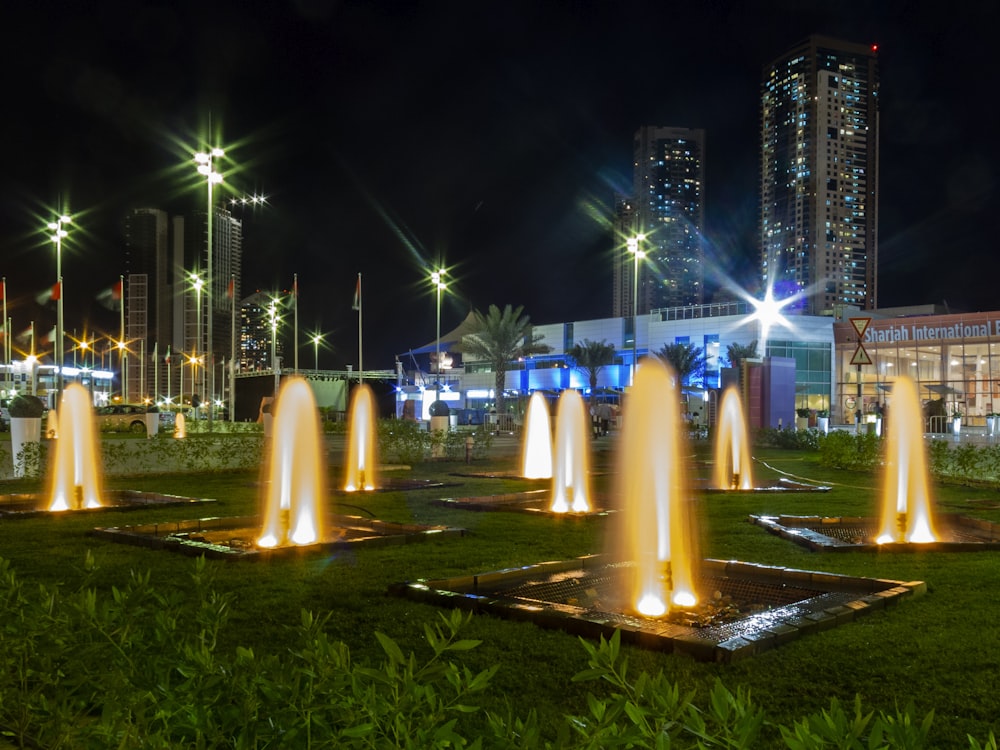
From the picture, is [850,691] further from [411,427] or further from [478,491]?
[411,427]

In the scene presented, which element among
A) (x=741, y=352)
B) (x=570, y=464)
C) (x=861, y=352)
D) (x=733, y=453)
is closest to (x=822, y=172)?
(x=741, y=352)

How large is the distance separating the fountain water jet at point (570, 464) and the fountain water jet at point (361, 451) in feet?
12.7

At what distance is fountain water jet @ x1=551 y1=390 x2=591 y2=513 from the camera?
14.8 m

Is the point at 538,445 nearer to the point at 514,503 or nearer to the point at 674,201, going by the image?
the point at 514,503

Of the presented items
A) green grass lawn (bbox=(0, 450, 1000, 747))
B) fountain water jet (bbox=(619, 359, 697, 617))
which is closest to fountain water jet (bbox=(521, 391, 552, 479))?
green grass lawn (bbox=(0, 450, 1000, 747))

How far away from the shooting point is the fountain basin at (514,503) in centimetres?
1299

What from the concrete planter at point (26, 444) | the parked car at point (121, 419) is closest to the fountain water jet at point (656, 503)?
the concrete planter at point (26, 444)

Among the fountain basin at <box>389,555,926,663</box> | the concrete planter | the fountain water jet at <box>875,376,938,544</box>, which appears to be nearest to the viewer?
the fountain basin at <box>389,555,926,663</box>

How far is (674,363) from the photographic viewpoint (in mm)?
67125

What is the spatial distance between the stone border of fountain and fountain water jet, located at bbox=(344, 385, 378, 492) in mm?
8544

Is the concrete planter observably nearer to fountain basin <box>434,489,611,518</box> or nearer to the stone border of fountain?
fountain basin <box>434,489,611,518</box>

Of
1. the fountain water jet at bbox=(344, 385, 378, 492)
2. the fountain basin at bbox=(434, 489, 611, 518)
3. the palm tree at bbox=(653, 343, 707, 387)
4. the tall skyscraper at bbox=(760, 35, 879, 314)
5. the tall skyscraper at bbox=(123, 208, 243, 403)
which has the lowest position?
the fountain basin at bbox=(434, 489, 611, 518)

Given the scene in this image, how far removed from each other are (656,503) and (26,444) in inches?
573

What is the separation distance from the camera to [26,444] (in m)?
17.7
